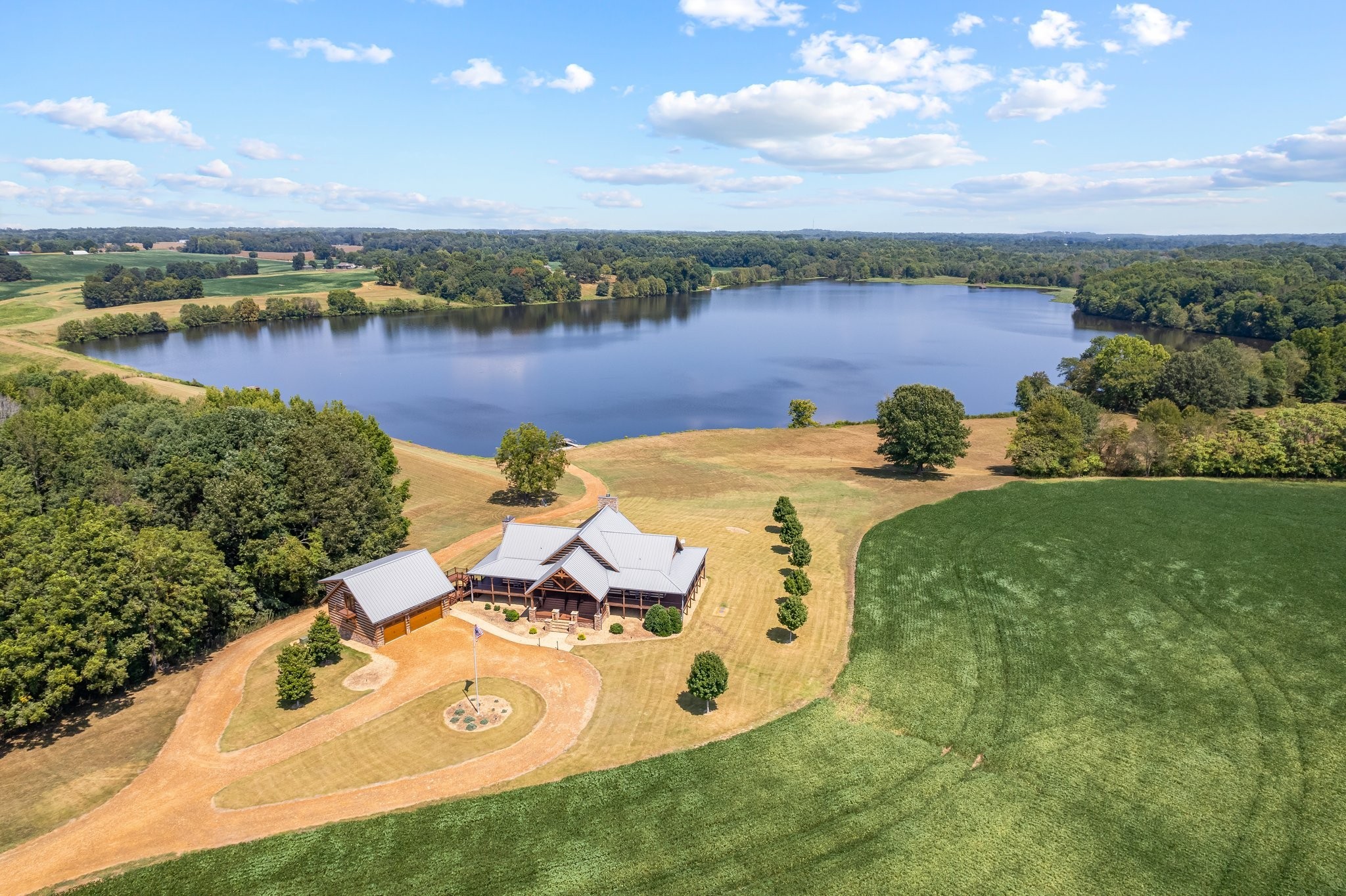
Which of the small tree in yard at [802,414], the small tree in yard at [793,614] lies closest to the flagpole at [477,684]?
the small tree in yard at [793,614]

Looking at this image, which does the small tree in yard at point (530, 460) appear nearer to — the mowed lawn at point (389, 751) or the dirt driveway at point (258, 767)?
the dirt driveway at point (258, 767)

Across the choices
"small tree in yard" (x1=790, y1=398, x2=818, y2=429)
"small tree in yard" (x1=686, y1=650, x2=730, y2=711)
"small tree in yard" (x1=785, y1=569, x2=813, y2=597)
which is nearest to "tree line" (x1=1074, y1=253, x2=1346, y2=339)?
"small tree in yard" (x1=790, y1=398, x2=818, y2=429)

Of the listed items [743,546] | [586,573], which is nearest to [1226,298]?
[743,546]

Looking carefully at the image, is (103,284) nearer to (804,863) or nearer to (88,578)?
(88,578)

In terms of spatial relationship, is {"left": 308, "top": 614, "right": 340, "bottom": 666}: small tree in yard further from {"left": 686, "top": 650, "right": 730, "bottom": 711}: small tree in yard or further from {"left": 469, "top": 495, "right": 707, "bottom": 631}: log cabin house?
{"left": 686, "top": 650, "right": 730, "bottom": 711}: small tree in yard

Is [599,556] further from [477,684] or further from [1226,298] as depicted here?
[1226,298]

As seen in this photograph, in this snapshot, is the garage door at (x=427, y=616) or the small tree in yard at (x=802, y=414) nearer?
the garage door at (x=427, y=616)
